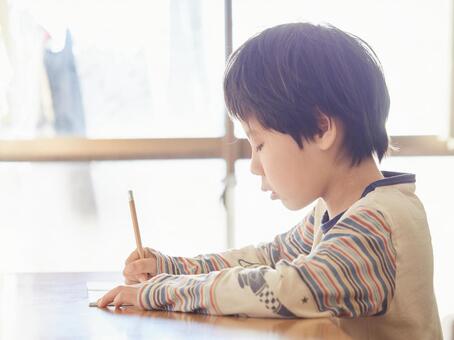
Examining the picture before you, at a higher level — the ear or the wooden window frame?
the ear

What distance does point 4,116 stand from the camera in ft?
9.25

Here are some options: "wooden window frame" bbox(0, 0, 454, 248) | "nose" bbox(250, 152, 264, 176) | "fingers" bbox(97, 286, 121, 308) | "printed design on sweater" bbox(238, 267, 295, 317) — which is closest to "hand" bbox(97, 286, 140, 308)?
"fingers" bbox(97, 286, 121, 308)

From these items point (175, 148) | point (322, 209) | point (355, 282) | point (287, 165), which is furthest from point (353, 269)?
point (175, 148)

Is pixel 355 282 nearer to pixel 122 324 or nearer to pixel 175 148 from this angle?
pixel 122 324

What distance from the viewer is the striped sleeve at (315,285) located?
95cm

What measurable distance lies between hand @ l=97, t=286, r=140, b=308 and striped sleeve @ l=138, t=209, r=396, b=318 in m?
0.01

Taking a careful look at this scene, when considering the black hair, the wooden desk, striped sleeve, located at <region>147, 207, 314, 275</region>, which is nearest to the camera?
the wooden desk

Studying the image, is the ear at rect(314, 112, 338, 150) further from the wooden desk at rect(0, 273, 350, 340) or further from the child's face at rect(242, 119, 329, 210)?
the wooden desk at rect(0, 273, 350, 340)

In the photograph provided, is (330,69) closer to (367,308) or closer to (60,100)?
(367,308)

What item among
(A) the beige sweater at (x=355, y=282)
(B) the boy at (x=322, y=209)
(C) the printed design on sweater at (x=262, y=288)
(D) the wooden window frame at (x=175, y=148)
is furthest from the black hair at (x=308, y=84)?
(D) the wooden window frame at (x=175, y=148)

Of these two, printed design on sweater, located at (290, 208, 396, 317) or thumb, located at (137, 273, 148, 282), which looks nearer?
printed design on sweater, located at (290, 208, 396, 317)

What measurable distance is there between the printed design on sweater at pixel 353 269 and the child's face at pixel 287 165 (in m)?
0.18

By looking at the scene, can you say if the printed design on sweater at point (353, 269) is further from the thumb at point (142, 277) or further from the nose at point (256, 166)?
the thumb at point (142, 277)

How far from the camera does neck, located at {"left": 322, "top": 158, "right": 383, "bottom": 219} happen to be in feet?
4.08
